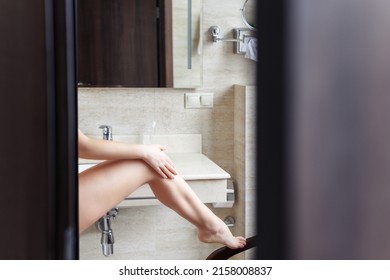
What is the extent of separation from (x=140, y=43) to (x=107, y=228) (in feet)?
1.61

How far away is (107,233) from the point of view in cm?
115

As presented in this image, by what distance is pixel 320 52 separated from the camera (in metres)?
0.08

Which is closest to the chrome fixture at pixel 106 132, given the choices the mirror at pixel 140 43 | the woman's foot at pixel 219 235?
the mirror at pixel 140 43

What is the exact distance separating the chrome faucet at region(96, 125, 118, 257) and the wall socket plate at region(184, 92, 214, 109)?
22 cm

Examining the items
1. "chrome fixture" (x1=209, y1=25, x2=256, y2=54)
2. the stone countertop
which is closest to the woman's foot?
the stone countertop

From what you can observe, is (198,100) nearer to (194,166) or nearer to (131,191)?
(194,166)

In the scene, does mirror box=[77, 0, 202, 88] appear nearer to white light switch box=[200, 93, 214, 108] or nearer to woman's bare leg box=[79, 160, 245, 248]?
white light switch box=[200, 93, 214, 108]

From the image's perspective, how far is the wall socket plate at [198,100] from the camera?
48.8 inches

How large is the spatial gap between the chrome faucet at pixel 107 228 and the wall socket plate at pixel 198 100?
0.22 m

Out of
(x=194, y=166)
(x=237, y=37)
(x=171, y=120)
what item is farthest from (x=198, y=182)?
(x=237, y=37)

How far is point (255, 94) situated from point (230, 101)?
1176mm

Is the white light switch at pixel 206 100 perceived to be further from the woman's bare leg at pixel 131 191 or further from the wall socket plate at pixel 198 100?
the woman's bare leg at pixel 131 191
